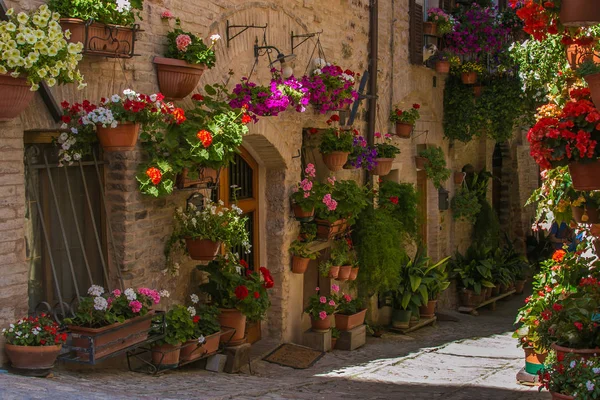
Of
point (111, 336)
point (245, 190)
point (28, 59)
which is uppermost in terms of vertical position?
point (28, 59)

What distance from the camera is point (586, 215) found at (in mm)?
6816

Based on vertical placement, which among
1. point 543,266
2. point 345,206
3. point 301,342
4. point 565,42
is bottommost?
point 301,342

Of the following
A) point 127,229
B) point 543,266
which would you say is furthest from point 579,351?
point 127,229

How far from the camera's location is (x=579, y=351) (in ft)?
20.4

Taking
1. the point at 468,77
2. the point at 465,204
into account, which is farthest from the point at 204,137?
the point at 465,204

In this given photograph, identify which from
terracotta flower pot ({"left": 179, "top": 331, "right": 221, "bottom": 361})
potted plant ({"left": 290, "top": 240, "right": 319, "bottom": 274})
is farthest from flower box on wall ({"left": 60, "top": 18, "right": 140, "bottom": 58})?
potted plant ({"left": 290, "top": 240, "right": 319, "bottom": 274})

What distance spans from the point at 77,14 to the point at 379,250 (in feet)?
18.2

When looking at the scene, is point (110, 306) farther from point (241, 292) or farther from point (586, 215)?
point (586, 215)

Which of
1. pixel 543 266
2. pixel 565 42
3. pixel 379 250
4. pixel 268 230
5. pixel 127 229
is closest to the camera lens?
pixel 565 42

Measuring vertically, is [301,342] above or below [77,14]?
below

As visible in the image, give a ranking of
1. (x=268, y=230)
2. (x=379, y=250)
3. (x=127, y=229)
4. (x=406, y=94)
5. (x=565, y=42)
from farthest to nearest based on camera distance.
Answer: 1. (x=406, y=94)
2. (x=379, y=250)
3. (x=268, y=230)
4. (x=127, y=229)
5. (x=565, y=42)

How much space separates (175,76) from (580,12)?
312cm

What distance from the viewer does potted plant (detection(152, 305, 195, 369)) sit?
6.68 m

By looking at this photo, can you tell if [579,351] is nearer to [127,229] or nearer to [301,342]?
[127,229]
